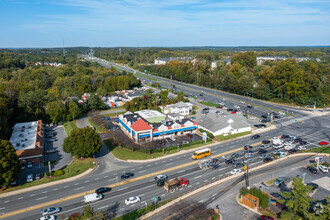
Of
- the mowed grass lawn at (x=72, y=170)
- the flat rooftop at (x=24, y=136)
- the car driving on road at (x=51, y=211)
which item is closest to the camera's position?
the car driving on road at (x=51, y=211)

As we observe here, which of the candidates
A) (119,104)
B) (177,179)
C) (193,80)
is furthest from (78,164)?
(193,80)

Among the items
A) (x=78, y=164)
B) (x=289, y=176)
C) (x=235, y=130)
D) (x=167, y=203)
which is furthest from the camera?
(x=235, y=130)

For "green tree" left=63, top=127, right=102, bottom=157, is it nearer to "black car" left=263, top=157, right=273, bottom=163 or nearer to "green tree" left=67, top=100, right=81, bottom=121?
"green tree" left=67, top=100, right=81, bottom=121

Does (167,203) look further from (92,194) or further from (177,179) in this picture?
(92,194)

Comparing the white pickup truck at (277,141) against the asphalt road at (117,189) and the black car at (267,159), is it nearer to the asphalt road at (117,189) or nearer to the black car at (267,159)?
the asphalt road at (117,189)

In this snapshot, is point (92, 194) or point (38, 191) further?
point (38, 191)

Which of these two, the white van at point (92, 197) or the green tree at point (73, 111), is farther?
the green tree at point (73, 111)

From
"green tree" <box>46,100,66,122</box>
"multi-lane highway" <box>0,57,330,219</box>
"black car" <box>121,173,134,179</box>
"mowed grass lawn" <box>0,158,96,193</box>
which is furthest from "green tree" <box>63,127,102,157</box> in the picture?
"green tree" <box>46,100,66,122</box>

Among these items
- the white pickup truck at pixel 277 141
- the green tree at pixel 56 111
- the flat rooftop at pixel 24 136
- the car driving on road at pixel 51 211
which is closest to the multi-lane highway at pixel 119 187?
the car driving on road at pixel 51 211
